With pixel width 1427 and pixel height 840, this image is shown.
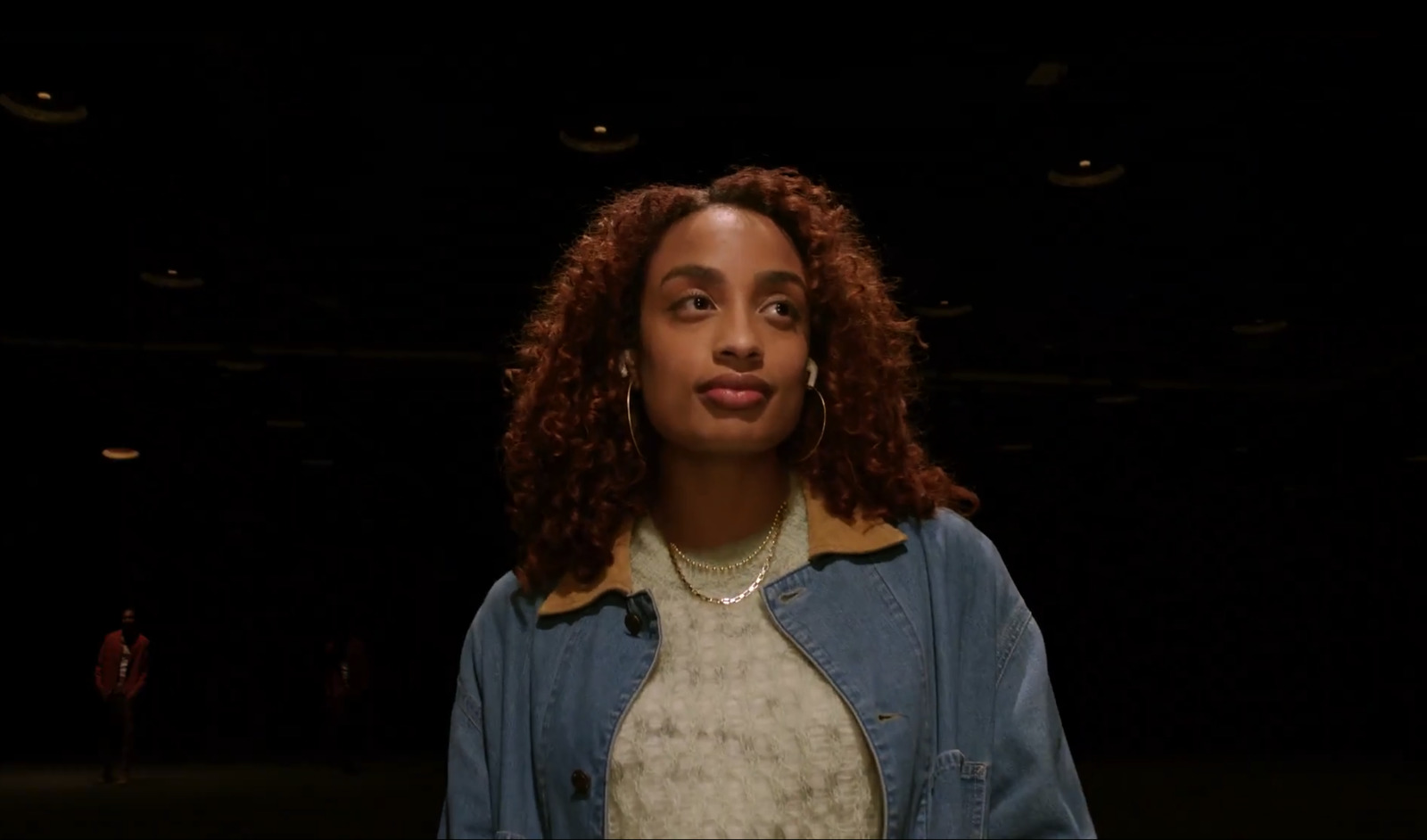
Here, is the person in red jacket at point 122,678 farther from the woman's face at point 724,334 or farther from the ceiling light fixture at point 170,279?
the woman's face at point 724,334

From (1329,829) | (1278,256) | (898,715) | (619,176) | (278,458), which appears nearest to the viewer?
(898,715)

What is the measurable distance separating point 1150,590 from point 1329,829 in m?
7.33

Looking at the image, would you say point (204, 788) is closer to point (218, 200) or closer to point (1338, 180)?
point (218, 200)

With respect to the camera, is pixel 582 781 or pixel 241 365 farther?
pixel 241 365

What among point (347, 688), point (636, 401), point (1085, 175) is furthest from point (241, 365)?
point (636, 401)

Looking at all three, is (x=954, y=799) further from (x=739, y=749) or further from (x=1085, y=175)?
(x=1085, y=175)

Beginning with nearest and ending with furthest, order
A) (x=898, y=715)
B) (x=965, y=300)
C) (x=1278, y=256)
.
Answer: (x=898, y=715) → (x=1278, y=256) → (x=965, y=300)

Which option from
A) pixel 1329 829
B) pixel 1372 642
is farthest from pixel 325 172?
pixel 1372 642

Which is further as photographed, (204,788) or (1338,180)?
(204,788)

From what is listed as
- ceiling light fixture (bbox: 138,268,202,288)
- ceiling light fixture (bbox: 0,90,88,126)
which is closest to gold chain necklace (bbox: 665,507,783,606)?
ceiling light fixture (bbox: 0,90,88,126)

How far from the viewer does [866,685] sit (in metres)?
1.76

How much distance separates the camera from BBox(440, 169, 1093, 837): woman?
5.74ft

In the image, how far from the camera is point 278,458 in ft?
46.1

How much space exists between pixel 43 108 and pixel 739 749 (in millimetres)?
5322
